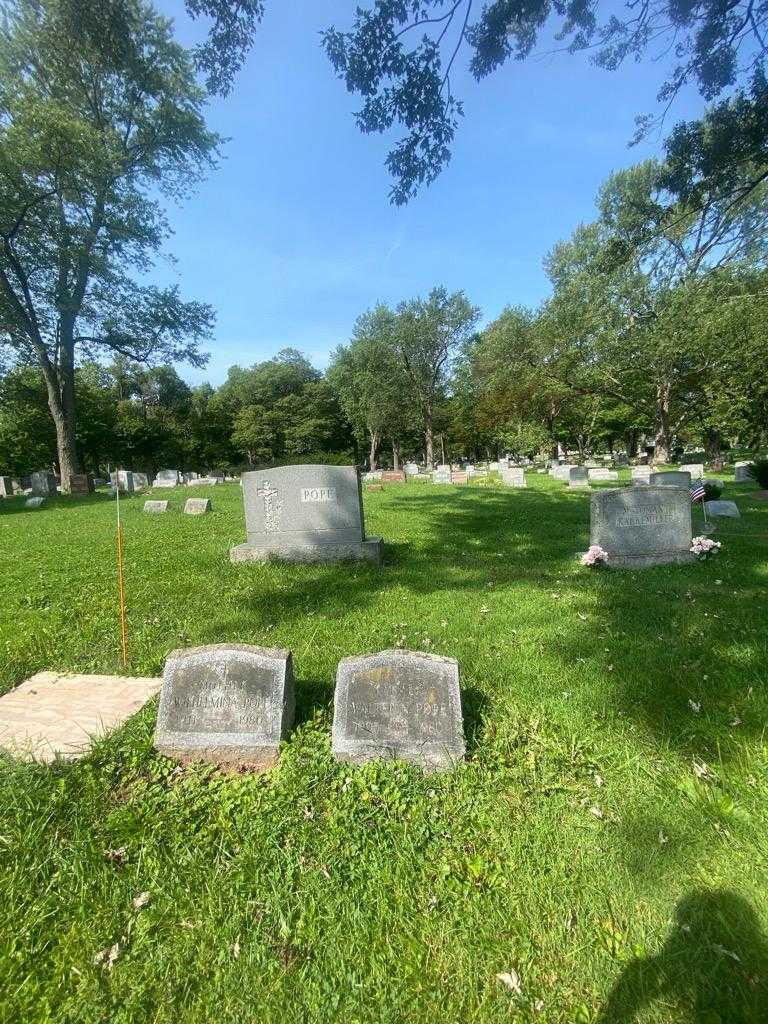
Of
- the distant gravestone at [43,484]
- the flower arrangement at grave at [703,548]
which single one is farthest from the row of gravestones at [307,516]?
the distant gravestone at [43,484]

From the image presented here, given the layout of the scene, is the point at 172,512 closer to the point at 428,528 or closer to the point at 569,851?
the point at 428,528

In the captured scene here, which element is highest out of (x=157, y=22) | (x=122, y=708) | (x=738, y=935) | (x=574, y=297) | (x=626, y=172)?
(x=157, y=22)

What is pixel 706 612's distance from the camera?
4258mm

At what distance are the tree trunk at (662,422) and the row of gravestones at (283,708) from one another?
1059 inches

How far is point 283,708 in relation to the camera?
2596mm

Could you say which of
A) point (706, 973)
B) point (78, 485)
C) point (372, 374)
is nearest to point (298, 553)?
point (706, 973)

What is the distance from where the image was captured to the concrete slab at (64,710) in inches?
103

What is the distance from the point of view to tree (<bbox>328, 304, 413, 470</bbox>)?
122ft

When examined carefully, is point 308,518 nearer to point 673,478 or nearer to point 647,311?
point 673,478

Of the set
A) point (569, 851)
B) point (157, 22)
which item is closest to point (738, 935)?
point (569, 851)

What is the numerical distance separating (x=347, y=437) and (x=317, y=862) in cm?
5354

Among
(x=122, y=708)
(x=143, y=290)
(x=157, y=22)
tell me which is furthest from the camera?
(x=143, y=290)

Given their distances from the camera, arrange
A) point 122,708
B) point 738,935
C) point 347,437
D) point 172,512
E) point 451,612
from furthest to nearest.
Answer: point 347,437 → point 172,512 → point 451,612 → point 122,708 → point 738,935

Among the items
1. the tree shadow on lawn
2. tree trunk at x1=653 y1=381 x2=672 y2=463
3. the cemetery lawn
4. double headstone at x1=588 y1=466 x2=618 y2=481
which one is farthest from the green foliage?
the cemetery lawn
